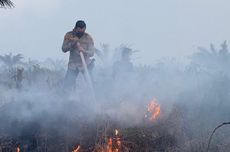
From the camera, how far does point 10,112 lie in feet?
29.4

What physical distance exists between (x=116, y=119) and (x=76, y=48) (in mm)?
2135

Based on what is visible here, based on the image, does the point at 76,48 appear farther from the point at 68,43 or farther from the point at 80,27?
the point at 80,27

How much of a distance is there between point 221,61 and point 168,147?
918 cm

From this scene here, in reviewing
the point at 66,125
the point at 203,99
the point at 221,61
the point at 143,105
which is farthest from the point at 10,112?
the point at 221,61

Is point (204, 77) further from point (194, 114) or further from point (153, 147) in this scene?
point (153, 147)

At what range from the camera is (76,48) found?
975cm

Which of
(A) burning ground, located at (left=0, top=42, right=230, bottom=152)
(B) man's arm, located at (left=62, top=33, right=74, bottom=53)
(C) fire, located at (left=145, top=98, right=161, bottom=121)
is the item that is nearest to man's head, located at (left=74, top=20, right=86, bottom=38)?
(B) man's arm, located at (left=62, top=33, right=74, bottom=53)

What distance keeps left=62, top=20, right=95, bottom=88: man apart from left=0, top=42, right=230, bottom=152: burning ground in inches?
19.0

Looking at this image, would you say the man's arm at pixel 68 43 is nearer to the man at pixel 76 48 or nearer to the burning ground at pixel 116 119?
the man at pixel 76 48

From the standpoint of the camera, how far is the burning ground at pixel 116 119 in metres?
7.93

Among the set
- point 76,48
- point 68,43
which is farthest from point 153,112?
point 68,43

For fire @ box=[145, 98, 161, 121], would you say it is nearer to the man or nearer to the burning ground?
the burning ground

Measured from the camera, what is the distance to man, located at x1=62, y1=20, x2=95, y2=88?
9688 millimetres

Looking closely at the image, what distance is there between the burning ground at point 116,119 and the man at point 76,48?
483 mm
